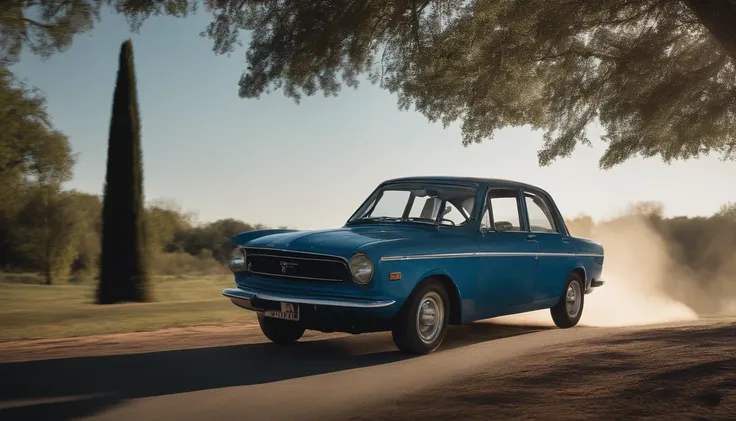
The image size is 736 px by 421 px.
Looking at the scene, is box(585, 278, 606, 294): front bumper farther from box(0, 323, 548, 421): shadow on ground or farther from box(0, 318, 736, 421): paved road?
box(0, 323, 548, 421): shadow on ground

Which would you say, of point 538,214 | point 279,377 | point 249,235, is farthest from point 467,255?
point 279,377

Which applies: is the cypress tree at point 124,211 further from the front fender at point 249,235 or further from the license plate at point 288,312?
the license plate at point 288,312

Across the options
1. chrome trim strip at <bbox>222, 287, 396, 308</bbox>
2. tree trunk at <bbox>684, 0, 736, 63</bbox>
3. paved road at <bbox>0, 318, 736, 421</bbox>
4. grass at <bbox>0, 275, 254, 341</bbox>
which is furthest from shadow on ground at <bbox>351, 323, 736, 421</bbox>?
grass at <bbox>0, 275, 254, 341</bbox>

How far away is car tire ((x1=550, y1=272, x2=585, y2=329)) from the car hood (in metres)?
3.36

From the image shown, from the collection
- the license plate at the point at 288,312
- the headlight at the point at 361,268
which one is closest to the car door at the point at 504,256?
the headlight at the point at 361,268

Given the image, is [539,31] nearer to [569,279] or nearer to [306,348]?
[569,279]

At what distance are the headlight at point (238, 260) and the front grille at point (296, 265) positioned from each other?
10 centimetres

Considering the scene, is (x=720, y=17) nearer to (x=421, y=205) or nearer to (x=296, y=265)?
(x=421, y=205)

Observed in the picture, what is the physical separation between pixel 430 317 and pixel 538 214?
316 centimetres

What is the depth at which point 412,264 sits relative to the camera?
28.7 feet

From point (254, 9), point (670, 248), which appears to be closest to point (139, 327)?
point (254, 9)

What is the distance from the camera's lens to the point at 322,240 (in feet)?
29.2

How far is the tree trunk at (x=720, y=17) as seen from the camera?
13.9 meters

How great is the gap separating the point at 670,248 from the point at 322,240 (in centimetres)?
6260
